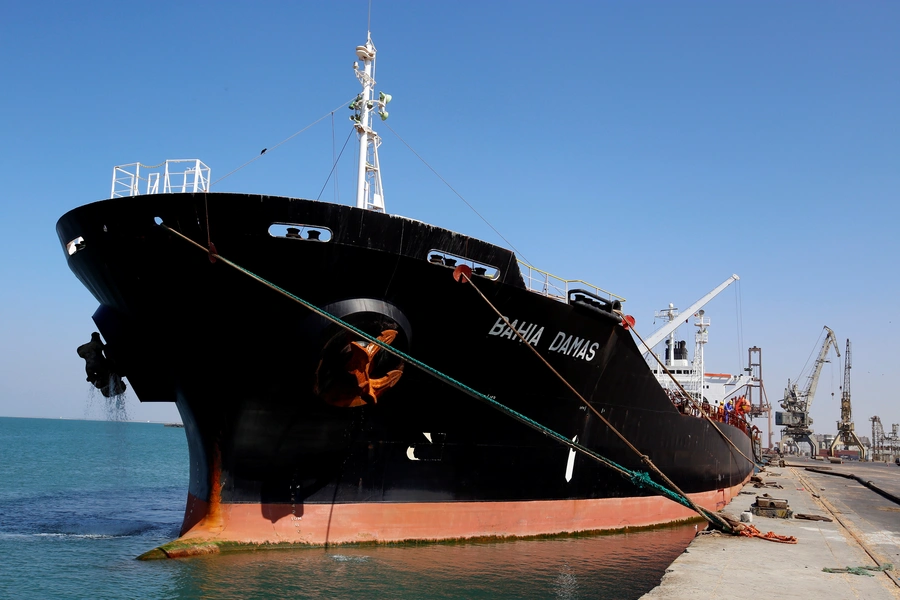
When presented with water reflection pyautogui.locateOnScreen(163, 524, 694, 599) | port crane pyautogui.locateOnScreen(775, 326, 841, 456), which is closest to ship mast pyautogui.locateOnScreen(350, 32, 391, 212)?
water reflection pyautogui.locateOnScreen(163, 524, 694, 599)

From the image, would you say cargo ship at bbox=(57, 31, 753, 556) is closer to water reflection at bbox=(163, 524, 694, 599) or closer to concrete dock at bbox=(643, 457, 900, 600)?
water reflection at bbox=(163, 524, 694, 599)

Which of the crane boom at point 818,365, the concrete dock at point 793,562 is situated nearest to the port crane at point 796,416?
the crane boom at point 818,365

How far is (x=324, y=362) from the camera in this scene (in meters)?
10.5

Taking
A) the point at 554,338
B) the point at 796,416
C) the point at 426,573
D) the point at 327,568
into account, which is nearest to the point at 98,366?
the point at 327,568

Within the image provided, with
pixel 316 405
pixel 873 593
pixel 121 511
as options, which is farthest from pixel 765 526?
pixel 121 511

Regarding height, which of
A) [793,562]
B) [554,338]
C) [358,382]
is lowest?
[793,562]

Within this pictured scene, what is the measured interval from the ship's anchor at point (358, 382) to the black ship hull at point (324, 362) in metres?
0.03

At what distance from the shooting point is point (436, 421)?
1175 centimetres

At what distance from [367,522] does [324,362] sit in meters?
2.92

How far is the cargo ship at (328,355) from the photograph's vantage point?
33.7ft

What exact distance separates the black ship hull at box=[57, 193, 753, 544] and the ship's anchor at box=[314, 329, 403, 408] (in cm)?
3

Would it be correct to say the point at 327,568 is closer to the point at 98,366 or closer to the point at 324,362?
the point at 324,362

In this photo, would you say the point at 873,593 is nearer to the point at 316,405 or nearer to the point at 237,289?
the point at 316,405

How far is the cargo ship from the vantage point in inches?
404
